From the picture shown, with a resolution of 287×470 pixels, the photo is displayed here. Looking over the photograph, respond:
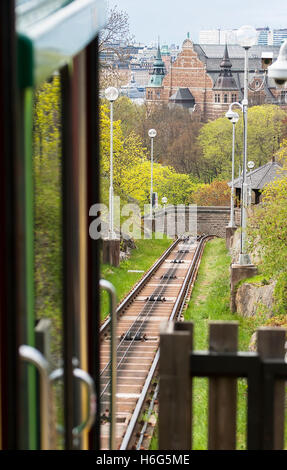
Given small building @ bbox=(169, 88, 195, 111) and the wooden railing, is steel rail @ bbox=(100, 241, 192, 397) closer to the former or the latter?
the wooden railing

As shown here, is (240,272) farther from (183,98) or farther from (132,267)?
(183,98)

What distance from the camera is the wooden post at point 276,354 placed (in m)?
2.39

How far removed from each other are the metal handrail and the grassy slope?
7505mm

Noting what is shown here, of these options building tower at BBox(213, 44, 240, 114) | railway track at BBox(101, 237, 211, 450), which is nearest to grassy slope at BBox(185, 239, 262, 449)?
railway track at BBox(101, 237, 211, 450)

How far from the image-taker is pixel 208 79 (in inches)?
4737

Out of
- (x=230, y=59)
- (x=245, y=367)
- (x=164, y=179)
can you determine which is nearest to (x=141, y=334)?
(x=245, y=367)

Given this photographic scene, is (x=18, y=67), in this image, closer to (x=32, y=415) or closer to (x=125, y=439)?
(x=32, y=415)

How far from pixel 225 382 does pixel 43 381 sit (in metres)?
0.98

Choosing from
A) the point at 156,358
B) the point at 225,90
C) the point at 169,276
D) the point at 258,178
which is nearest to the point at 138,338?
the point at 156,358

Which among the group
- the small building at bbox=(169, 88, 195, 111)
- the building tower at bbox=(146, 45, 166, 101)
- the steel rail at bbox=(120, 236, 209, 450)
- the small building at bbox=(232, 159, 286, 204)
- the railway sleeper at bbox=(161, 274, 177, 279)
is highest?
the building tower at bbox=(146, 45, 166, 101)

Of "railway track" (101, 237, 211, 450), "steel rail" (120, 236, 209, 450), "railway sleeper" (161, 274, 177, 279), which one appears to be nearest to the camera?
"steel rail" (120, 236, 209, 450)

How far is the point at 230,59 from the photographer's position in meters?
124

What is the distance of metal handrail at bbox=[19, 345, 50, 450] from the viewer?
4.91ft

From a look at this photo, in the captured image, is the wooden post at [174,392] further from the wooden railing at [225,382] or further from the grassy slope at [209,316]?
the grassy slope at [209,316]
